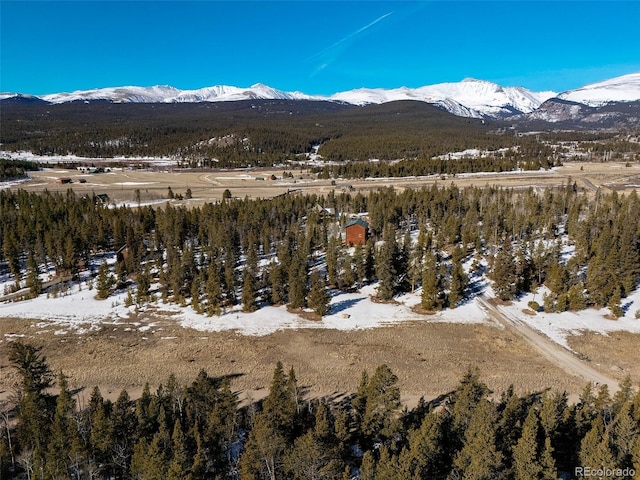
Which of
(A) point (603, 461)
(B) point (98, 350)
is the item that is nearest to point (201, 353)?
(B) point (98, 350)

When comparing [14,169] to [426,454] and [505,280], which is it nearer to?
[505,280]

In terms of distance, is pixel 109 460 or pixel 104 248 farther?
pixel 104 248

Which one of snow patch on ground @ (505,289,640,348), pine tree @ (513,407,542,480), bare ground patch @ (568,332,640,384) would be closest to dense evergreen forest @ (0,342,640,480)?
pine tree @ (513,407,542,480)

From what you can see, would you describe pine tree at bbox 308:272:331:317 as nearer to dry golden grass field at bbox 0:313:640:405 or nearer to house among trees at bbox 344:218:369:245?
dry golden grass field at bbox 0:313:640:405

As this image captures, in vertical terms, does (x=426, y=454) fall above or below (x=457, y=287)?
below

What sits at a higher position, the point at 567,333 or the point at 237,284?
the point at 237,284

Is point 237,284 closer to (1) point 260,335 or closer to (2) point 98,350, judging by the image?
(1) point 260,335

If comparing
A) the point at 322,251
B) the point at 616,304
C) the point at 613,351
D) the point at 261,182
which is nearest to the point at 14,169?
the point at 261,182
